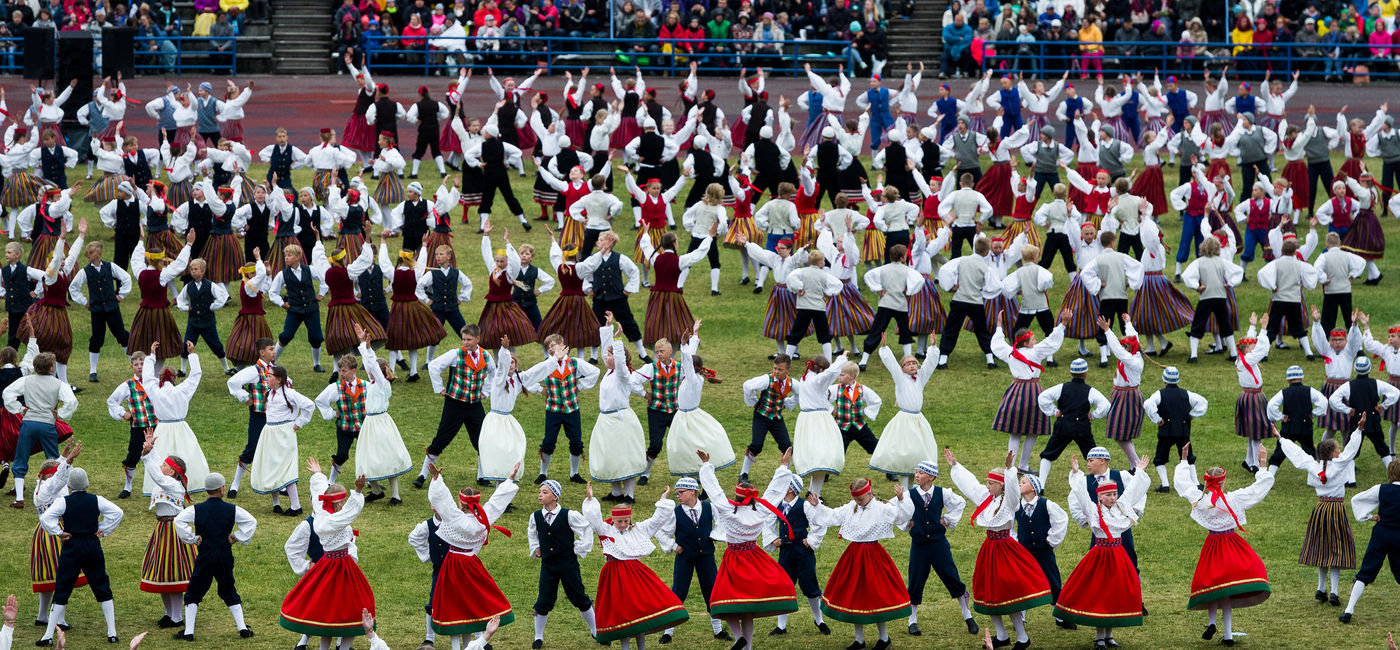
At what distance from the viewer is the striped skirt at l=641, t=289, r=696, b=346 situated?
19.1m

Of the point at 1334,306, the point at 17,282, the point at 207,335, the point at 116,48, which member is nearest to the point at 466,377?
the point at 207,335

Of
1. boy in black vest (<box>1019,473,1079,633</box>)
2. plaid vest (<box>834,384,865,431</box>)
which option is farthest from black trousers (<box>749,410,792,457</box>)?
boy in black vest (<box>1019,473,1079,633</box>)

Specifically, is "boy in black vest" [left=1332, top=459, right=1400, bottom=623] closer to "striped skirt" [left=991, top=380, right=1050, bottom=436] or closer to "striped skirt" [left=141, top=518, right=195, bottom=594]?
"striped skirt" [left=991, top=380, right=1050, bottom=436]

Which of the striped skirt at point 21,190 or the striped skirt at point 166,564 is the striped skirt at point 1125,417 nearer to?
the striped skirt at point 166,564

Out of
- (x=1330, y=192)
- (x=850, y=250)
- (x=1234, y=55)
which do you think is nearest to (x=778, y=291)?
(x=850, y=250)

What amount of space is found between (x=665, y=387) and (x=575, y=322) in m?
3.54

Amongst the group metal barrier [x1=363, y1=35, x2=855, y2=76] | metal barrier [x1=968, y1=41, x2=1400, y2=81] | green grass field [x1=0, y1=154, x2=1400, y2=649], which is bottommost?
green grass field [x1=0, y1=154, x2=1400, y2=649]

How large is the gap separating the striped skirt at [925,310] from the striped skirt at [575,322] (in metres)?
3.59

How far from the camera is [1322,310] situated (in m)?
20.0

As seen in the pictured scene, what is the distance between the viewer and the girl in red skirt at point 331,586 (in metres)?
12.0

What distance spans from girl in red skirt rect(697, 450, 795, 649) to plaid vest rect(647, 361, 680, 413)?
10.3 ft

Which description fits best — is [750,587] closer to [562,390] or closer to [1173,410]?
[562,390]

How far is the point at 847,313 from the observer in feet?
64.4

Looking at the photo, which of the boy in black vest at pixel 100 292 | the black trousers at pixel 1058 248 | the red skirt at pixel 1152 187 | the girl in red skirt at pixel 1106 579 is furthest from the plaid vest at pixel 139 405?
the red skirt at pixel 1152 187
